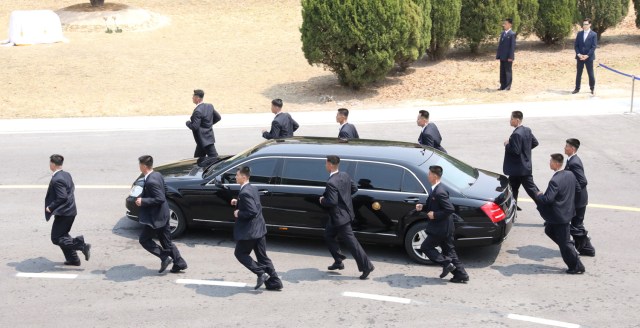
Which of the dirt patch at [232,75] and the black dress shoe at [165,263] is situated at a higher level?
the dirt patch at [232,75]

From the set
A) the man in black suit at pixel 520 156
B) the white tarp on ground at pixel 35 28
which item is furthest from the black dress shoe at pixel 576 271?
the white tarp on ground at pixel 35 28

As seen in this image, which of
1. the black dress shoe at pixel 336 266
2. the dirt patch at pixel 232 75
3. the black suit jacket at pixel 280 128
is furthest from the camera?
the dirt patch at pixel 232 75

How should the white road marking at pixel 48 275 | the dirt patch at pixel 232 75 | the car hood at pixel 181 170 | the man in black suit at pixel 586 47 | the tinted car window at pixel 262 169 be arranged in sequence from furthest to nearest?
the dirt patch at pixel 232 75, the man in black suit at pixel 586 47, the car hood at pixel 181 170, the tinted car window at pixel 262 169, the white road marking at pixel 48 275

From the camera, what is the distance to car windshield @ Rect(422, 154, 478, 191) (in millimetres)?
10906

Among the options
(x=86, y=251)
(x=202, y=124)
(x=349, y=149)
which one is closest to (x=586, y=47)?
(x=202, y=124)

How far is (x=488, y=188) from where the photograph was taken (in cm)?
1104

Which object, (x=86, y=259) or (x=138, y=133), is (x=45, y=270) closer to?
(x=86, y=259)

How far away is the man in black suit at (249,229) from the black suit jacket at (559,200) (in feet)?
10.9

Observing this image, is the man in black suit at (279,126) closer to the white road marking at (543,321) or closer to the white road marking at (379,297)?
the white road marking at (379,297)

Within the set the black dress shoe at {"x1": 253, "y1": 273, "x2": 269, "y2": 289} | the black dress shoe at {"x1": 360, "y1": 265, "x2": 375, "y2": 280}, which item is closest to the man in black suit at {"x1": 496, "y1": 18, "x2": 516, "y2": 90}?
the black dress shoe at {"x1": 360, "y1": 265, "x2": 375, "y2": 280}

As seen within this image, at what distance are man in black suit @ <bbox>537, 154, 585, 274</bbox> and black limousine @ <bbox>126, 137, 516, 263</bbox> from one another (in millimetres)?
625

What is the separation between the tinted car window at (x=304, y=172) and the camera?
36.2ft

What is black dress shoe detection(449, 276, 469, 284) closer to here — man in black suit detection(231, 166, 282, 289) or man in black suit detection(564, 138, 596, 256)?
man in black suit detection(564, 138, 596, 256)

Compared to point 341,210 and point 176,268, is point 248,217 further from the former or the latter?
point 176,268
